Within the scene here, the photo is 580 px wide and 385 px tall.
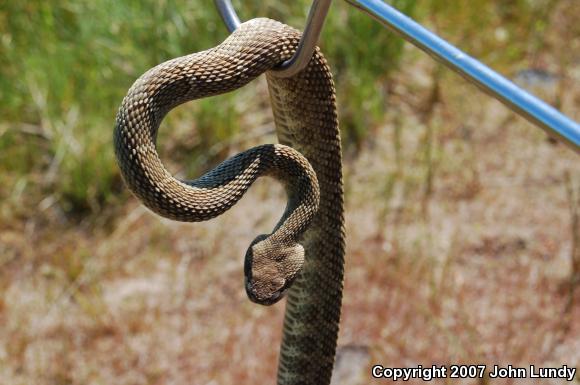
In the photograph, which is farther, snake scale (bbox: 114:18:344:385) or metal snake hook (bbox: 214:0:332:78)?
snake scale (bbox: 114:18:344:385)

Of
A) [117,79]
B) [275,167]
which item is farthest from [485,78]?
[117,79]

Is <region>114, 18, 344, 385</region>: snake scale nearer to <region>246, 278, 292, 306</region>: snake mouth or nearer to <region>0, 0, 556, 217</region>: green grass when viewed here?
<region>246, 278, 292, 306</region>: snake mouth

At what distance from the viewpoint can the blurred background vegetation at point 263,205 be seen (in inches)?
144

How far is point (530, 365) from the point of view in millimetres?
3316

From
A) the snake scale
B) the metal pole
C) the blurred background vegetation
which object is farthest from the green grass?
the metal pole

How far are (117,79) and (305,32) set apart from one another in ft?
10.1

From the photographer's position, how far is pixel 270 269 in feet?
6.49

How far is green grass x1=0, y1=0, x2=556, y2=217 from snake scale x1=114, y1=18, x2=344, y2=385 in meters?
2.12

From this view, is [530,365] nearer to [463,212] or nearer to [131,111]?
[463,212]

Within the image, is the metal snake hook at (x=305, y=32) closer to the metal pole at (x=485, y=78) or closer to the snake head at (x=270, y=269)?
the metal pole at (x=485, y=78)

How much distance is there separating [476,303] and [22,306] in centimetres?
203

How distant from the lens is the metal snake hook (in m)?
1.42

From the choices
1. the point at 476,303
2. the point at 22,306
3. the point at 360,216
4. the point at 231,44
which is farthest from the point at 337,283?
the point at 22,306

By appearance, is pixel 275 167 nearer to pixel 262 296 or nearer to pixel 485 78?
pixel 262 296
